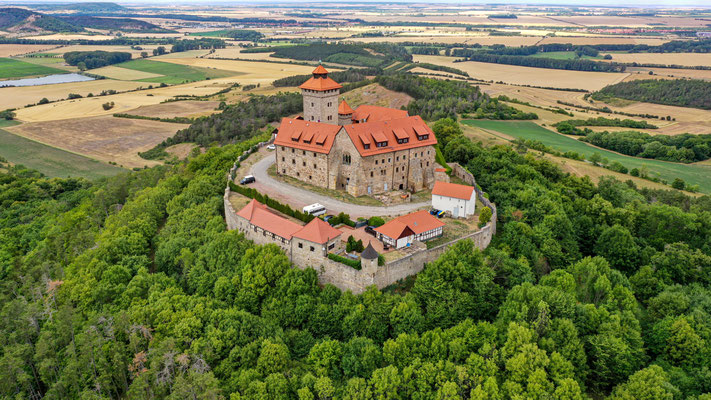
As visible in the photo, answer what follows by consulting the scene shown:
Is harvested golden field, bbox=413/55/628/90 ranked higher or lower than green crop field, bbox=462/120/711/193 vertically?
higher

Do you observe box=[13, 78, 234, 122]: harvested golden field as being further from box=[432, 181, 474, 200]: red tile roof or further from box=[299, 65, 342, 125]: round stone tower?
box=[432, 181, 474, 200]: red tile roof

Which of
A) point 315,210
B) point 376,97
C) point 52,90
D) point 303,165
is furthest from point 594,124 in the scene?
point 52,90

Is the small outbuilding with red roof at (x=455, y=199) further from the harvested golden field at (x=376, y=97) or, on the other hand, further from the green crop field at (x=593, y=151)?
the harvested golden field at (x=376, y=97)

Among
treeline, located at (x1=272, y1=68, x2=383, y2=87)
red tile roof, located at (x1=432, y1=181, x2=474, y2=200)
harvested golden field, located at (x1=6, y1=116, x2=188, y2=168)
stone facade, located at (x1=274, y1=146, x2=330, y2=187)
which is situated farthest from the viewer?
treeline, located at (x1=272, y1=68, x2=383, y2=87)

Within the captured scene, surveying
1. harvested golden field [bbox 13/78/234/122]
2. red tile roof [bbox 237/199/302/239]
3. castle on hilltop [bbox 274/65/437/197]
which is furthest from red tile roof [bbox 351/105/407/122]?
harvested golden field [bbox 13/78/234/122]

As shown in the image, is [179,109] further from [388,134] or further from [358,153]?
[358,153]

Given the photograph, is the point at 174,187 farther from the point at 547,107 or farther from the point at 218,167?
the point at 547,107

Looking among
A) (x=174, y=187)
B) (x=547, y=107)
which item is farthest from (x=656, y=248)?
(x=547, y=107)
